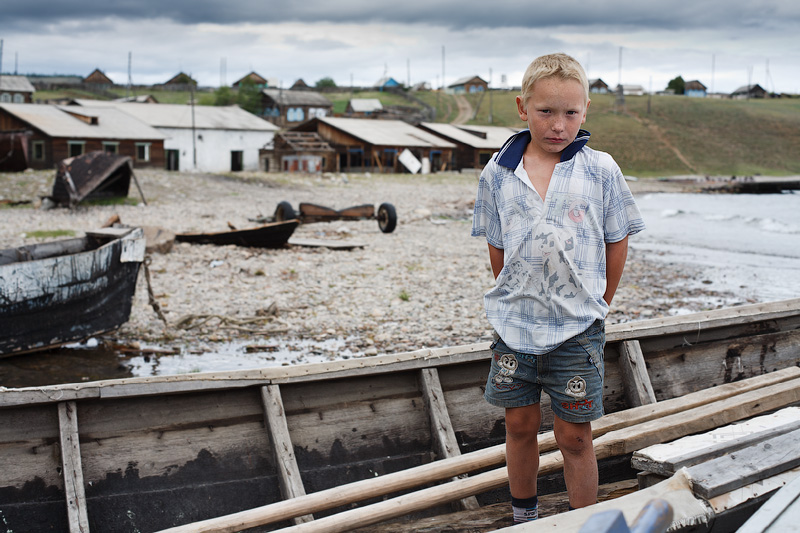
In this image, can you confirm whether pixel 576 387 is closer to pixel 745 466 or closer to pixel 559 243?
pixel 559 243

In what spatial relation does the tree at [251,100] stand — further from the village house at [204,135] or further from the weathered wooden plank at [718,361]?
the weathered wooden plank at [718,361]

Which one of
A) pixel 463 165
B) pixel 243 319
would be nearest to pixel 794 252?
pixel 243 319

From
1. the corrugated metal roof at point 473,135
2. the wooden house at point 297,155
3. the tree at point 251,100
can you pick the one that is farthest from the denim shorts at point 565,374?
the tree at point 251,100

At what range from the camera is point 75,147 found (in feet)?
119

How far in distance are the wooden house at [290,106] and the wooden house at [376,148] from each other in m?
14.7

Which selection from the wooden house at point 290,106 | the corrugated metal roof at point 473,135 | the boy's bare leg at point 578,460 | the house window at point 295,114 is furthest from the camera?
the house window at point 295,114

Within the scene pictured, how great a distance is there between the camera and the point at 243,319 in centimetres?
989

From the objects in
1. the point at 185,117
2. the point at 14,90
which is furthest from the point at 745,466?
the point at 14,90

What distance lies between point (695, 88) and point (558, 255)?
137465mm

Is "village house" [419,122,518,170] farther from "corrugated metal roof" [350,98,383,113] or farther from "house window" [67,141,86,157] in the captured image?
"house window" [67,141,86,157]

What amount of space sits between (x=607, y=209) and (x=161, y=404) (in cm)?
268

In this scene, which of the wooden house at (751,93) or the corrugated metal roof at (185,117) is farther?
the wooden house at (751,93)

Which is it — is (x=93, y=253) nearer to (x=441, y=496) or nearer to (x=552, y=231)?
(x=441, y=496)

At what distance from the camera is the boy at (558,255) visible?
2.65 meters
